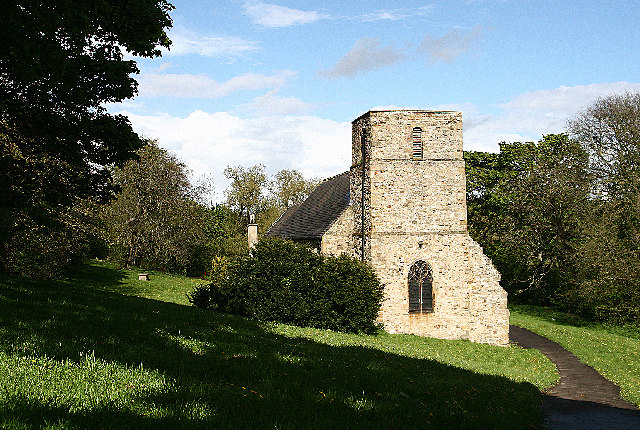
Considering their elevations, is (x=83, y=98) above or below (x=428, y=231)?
above

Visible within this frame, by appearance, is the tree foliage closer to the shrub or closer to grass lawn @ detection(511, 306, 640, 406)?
grass lawn @ detection(511, 306, 640, 406)

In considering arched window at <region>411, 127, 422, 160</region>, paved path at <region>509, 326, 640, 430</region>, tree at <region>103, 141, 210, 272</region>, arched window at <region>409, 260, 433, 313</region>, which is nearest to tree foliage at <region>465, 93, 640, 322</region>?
paved path at <region>509, 326, 640, 430</region>

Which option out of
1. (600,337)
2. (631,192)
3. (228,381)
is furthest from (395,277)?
(631,192)

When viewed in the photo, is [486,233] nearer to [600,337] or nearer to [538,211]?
[538,211]

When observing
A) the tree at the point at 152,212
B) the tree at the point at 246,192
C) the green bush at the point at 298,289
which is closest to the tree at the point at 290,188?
the tree at the point at 246,192

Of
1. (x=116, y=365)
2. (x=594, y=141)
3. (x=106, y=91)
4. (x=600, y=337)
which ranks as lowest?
(x=600, y=337)

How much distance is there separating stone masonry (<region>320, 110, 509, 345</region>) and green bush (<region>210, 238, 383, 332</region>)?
7.59 ft

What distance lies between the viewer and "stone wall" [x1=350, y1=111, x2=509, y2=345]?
22.8 meters

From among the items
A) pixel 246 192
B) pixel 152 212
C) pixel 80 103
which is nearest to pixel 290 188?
pixel 246 192

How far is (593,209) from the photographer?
31312 mm

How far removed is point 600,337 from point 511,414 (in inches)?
872

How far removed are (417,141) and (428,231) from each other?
4457mm

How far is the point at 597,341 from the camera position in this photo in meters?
25.0

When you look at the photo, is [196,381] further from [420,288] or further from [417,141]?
[417,141]
